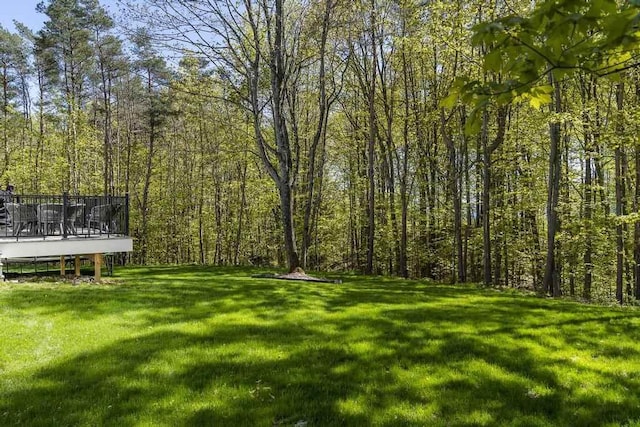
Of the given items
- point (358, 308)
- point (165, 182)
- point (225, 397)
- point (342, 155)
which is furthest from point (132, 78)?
point (225, 397)

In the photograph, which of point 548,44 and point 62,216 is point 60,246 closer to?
point 62,216

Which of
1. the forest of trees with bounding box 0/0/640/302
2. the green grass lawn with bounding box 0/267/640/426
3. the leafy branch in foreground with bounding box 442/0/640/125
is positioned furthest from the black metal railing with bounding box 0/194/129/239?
the leafy branch in foreground with bounding box 442/0/640/125

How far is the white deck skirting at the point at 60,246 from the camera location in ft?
30.0

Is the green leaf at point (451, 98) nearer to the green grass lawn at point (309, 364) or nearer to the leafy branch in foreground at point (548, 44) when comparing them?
the leafy branch in foreground at point (548, 44)

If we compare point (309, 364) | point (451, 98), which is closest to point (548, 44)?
point (451, 98)

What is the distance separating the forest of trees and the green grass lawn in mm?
2848

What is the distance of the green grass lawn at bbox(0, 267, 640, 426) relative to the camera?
3.46m

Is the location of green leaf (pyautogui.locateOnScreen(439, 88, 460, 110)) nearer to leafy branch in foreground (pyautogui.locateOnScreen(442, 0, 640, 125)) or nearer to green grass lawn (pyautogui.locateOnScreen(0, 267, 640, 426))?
leafy branch in foreground (pyautogui.locateOnScreen(442, 0, 640, 125))

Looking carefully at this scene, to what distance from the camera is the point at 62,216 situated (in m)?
10.5

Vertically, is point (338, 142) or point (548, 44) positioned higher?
point (338, 142)

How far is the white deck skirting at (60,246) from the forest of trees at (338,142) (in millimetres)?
4448

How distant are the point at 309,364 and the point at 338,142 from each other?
65.3ft

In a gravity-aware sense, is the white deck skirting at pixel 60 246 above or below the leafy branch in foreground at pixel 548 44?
below

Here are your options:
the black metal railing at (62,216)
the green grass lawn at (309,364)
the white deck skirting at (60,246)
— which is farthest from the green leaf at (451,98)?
the black metal railing at (62,216)
